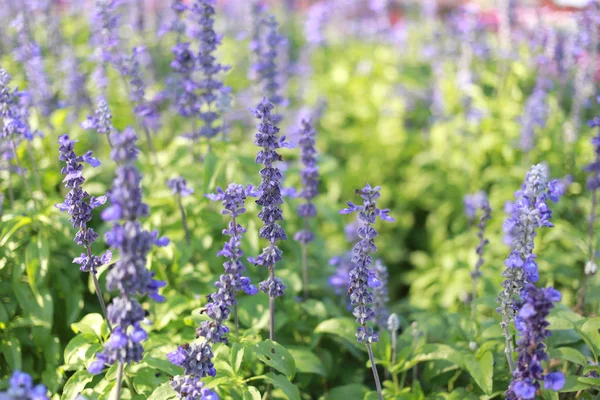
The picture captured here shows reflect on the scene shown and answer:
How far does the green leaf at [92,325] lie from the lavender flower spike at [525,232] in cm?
271

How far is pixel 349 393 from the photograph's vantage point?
4.68 meters

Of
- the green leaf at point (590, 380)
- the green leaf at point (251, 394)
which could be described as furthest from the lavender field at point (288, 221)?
the green leaf at point (590, 380)

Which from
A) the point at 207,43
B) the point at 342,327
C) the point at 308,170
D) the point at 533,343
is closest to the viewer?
the point at 533,343

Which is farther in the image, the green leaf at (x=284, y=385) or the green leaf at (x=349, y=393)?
the green leaf at (x=349, y=393)

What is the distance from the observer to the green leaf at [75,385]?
12.4ft

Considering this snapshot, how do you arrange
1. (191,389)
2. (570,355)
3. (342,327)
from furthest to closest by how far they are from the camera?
(342,327)
(570,355)
(191,389)

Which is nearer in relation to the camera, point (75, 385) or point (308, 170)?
point (75, 385)

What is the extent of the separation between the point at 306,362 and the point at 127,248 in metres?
2.15

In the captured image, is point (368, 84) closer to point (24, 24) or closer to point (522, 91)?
point (522, 91)

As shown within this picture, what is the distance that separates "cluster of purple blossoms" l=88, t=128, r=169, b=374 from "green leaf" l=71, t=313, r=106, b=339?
0.91 m

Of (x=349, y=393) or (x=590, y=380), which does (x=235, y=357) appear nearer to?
(x=349, y=393)

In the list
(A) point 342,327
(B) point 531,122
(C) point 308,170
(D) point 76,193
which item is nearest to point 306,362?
(A) point 342,327

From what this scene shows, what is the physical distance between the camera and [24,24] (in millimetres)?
6059

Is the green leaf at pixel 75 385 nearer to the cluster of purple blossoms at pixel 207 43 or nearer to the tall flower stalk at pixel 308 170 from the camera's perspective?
the tall flower stalk at pixel 308 170
